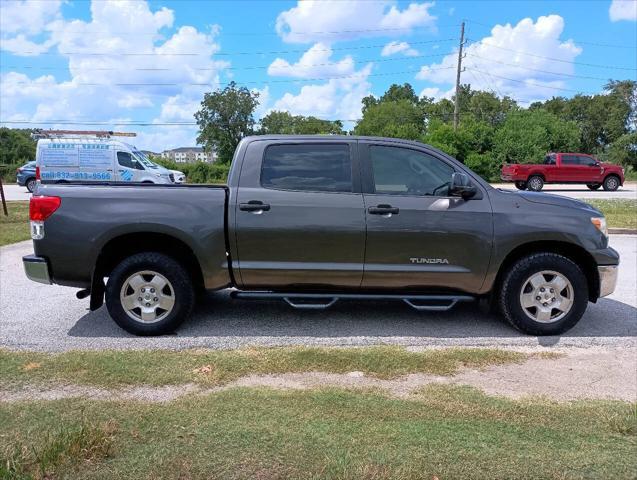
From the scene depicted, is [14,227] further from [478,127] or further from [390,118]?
[390,118]

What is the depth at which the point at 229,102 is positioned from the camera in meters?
60.3

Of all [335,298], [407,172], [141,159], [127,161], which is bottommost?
[335,298]

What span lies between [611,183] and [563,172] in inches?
121

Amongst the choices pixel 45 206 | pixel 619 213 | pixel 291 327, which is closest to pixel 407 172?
pixel 291 327

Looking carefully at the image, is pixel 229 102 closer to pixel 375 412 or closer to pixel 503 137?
pixel 503 137

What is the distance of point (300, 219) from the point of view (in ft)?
15.9

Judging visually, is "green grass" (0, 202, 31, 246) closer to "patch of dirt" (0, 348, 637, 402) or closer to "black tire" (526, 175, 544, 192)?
"patch of dirt" (0, 348, 637, 402)

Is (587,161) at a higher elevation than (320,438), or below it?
higher

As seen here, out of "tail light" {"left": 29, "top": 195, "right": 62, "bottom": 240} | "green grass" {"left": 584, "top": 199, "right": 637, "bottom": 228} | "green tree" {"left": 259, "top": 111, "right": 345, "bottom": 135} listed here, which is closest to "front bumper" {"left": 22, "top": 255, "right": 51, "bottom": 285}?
"tail light" {"left": 29, "top": 195, "right": 62, "bottom": 240}

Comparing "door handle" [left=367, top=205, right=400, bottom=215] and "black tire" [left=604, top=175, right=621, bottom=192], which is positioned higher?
"black tire" [left=604, top=175, right=621, bottom=192]

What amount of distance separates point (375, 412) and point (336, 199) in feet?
7.09

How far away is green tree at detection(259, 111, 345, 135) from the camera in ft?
277

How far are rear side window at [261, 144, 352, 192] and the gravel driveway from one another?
1.38 m

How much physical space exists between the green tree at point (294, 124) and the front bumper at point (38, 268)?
258 feet
